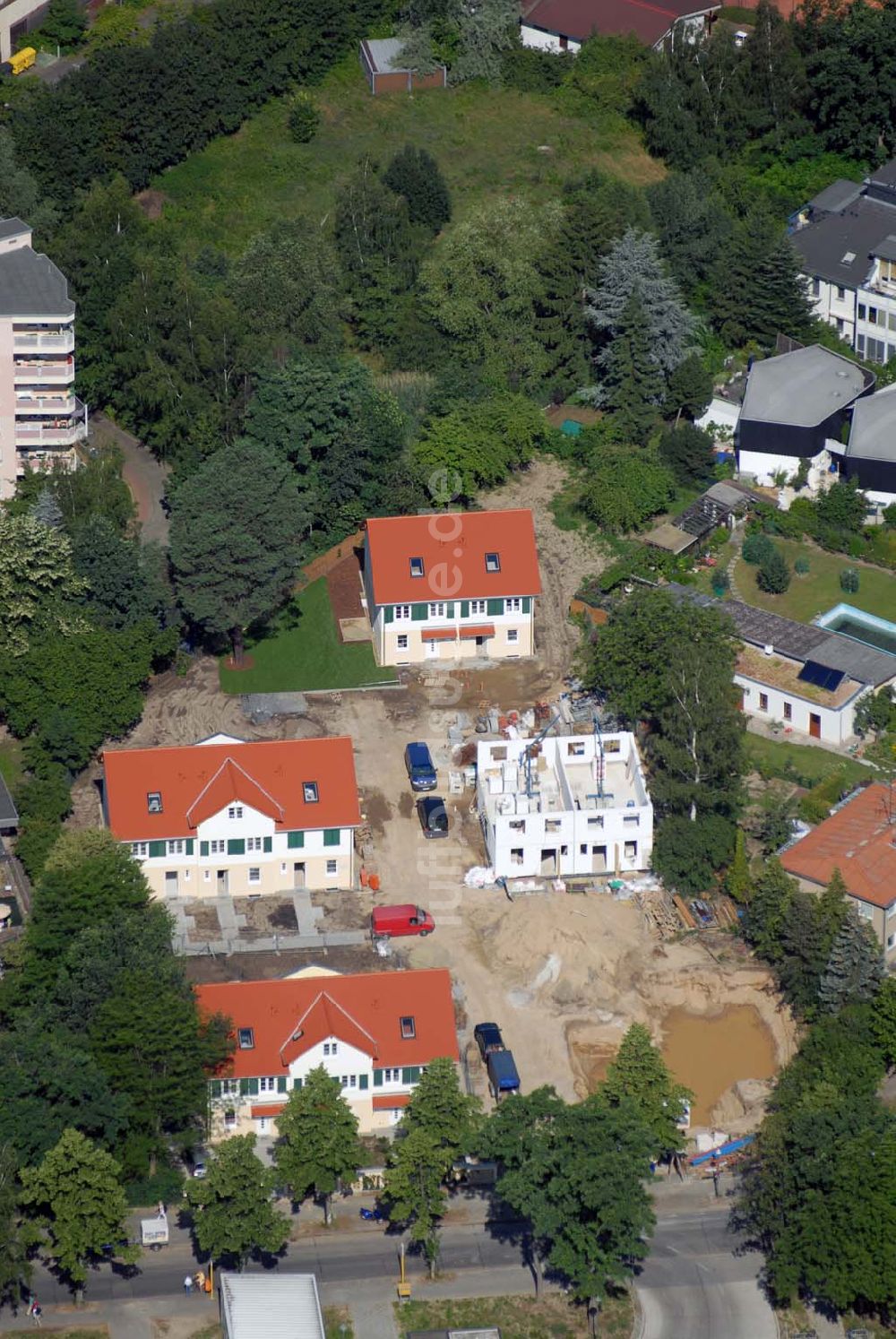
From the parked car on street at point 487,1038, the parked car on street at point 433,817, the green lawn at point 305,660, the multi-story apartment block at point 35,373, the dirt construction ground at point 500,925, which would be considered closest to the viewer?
the parked car on street at point 487,1038

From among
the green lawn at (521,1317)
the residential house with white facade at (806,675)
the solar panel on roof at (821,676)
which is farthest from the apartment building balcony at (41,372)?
the green lawn at (521,1317)

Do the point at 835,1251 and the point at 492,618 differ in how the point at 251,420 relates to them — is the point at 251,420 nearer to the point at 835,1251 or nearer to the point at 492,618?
the point at 492,618

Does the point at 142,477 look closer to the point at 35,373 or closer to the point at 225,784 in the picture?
the point at 35,373

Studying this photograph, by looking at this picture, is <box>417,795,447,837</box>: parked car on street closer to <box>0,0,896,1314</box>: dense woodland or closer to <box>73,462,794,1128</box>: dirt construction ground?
<box>73,462,794,1128</box>: dirt construction ground

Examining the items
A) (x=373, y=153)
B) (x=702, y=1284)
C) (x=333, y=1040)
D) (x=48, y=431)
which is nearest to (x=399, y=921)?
A: (x=333, y=1040)

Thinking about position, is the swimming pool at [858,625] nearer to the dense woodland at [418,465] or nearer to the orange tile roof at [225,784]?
the dense woodland at [418,465]

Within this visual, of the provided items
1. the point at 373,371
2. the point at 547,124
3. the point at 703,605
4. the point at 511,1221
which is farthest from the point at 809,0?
the point at 511,1221

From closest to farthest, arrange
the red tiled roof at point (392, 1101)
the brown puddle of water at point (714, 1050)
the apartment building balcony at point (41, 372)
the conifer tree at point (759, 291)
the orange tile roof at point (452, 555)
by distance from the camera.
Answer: the red tiled roof at point (392, 1101) < the brown puddle of water at point (714, 1050) < the orange tile roof at point (452, 555) < the apartment building balcony at point (41, 372) < the conifer tree at point (759, 291)
